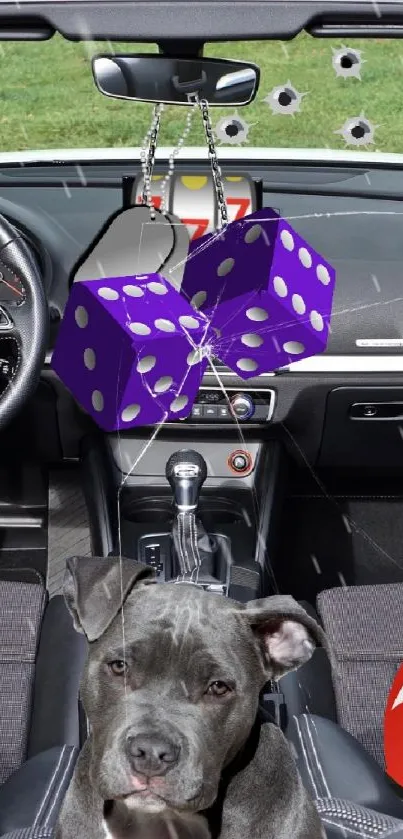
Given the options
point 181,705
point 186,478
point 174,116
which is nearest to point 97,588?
point 181,705

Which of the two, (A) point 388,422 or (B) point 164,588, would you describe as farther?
(A) point 388,422

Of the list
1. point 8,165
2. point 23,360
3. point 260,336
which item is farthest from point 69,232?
point 260,336

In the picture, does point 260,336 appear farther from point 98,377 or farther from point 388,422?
point 388,422

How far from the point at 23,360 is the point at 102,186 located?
1425 mm

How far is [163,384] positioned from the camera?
250 cm

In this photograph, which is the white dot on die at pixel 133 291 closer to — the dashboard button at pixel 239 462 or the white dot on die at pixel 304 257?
the white dot on die at pixel 304 257

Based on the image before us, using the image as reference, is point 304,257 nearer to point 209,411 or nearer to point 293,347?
point 293,347

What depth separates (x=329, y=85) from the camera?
20.2 feet

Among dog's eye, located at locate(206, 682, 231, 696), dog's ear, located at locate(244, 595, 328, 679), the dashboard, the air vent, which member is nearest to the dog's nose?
dog's eye, located at locate(206, 682, 231, 696)

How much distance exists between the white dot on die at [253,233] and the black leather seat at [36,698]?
1.14 meters

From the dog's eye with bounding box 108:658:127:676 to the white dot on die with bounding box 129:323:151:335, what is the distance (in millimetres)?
566

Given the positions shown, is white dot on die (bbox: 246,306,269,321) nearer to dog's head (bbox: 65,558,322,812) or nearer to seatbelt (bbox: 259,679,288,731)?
dog's head (bbox: 65,558,322,812)

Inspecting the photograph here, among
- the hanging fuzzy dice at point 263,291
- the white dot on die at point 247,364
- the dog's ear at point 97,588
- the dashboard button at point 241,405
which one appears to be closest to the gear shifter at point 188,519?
the dashboard button at point 241,405

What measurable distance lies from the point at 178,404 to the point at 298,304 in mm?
501
